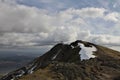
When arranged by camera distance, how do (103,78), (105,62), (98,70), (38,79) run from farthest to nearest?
1. (105,62)
2. (98,70)
3. (103,78)
4. (38,79)

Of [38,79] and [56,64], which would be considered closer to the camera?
[38,79]

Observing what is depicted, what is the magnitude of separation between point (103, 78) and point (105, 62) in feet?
97.0

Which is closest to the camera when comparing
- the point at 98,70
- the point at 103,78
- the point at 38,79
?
the point at 38,79

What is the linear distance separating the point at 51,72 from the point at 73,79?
16.4m

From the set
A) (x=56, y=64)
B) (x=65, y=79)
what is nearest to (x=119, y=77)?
(x=65, y=79)

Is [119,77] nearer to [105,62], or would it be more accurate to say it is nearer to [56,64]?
[105,62]

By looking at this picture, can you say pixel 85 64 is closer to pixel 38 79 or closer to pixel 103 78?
pixel 103 78

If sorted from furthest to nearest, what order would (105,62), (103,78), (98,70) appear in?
(105,62), (98,70), (103,78)

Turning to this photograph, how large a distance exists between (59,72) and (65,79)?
34.5ft

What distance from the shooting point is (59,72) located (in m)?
152

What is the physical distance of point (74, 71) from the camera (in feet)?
502

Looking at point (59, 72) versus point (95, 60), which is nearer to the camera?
point (59, 72)

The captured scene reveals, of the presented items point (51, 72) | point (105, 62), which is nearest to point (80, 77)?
point (51, 72)

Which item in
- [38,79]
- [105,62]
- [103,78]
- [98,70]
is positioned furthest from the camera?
[105,62]
